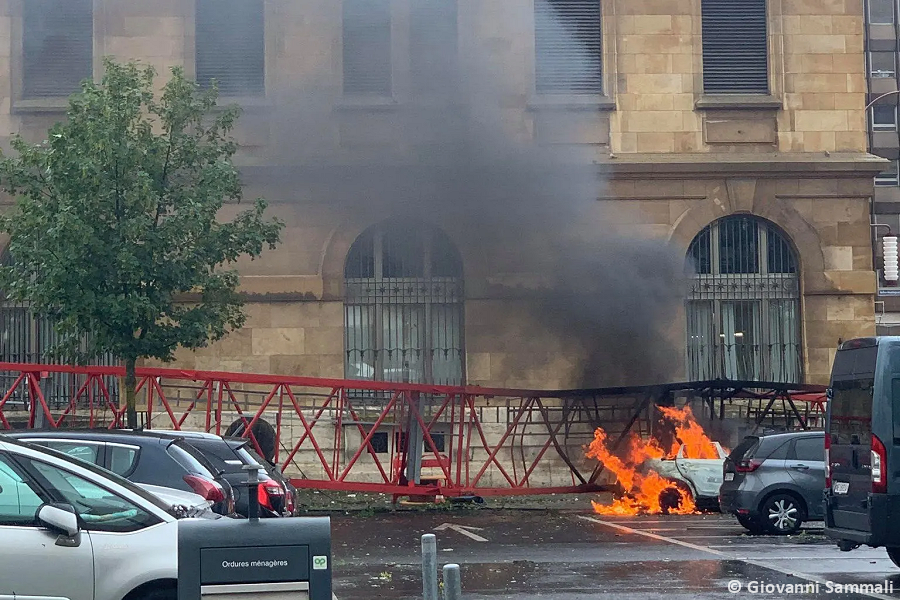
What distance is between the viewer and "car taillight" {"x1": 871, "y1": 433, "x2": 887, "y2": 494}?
32.9 ft

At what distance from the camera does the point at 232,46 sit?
2291 cm

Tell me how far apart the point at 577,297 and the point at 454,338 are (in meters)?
2.44

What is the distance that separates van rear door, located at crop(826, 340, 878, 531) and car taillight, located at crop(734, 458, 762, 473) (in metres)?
4.45

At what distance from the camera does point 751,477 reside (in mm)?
15672

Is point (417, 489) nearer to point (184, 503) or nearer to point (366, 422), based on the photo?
point (366, 422)

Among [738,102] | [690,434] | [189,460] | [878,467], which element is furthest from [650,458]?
[189,460]

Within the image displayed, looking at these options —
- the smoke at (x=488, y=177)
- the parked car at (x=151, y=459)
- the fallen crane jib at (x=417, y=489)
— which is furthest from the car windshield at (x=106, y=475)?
the smoke at (x=488, y=177)

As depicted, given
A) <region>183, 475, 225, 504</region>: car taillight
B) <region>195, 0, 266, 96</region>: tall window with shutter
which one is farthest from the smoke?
<region>183, 475, 225, 504</region>: car taillight

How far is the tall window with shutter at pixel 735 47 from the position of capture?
23531 mm

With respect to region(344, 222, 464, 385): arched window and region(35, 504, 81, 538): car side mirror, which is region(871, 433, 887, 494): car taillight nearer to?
region(35, 504, 81, 538): car side mirror

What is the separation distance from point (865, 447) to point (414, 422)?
10.0m

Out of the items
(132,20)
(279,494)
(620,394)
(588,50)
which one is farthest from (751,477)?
(132,20)

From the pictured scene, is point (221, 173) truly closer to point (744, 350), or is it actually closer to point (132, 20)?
Result: point (132, 20)

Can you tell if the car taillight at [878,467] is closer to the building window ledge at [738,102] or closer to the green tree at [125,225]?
the green tree at [125,225]
